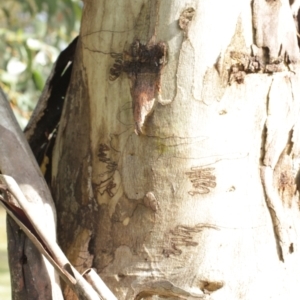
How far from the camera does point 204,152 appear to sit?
87cm

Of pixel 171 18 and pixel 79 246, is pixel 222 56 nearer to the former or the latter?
pixel 171 18

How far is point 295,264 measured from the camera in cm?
90

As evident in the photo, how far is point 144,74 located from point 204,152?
0.43ft

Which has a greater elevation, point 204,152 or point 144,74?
point 144,74

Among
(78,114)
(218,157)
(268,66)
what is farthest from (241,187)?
(78,114)

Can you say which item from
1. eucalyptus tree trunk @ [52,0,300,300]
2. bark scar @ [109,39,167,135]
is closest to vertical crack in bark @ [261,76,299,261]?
eucalyptus tree trunk @ [52,0,300,300]

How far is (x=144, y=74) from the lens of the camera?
0.89m

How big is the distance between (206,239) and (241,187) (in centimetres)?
8

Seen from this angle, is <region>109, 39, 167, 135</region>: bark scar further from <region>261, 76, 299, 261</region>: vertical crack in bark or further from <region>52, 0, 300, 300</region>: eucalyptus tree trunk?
<region>261, 76, 299, 261</region>: vertical crack in bark

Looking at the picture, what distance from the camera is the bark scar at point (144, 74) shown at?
2.89 ft

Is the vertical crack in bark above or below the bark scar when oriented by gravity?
below

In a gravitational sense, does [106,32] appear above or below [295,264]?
above

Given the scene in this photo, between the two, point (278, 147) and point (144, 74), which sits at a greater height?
point (144, 74)

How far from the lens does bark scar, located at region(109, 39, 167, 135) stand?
88 cm
